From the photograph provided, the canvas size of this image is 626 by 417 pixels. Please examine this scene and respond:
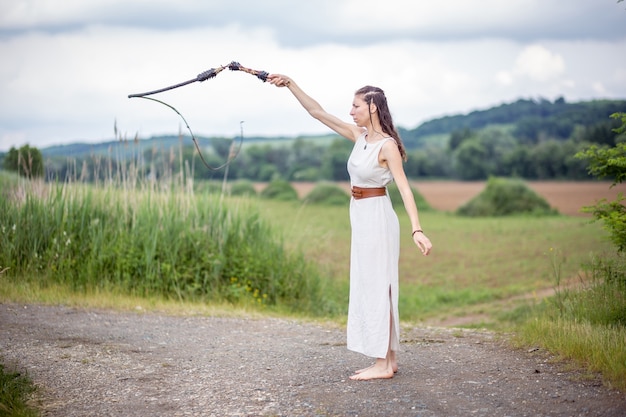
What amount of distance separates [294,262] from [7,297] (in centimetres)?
374

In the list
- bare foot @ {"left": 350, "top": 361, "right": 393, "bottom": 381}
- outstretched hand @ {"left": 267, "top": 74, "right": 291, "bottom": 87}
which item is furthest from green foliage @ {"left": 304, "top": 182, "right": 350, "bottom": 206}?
bare foot @ {"left": 350, "top": 361, "right": 393, "bottom": 381}

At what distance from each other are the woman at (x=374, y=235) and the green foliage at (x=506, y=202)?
1930 cm

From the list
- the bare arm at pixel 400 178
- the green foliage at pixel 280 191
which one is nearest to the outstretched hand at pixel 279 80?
the bare arm at pixel 400 178

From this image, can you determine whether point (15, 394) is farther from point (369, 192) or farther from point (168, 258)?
point (168, 258)

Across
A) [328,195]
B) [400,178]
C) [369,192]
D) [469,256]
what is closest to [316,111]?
[369,192]

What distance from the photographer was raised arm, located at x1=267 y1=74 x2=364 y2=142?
5.76 metres

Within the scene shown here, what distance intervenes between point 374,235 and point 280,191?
21.9 meters

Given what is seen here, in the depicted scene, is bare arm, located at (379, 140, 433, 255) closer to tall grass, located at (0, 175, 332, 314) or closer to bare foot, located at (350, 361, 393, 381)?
bare foot, located at (350, 361, 393, 381)

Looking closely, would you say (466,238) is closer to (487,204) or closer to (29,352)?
(487,204)

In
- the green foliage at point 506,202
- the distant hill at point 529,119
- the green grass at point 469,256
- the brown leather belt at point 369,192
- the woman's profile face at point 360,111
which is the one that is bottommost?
the green grass at point 469,256

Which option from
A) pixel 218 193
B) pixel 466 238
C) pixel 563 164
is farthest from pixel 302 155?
pixel 218 193

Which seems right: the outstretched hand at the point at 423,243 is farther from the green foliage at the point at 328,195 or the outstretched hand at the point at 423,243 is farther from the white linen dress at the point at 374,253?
the green foliage at the point at 328,195

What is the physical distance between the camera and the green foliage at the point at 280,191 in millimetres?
26636

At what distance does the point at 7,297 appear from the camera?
888 cm
